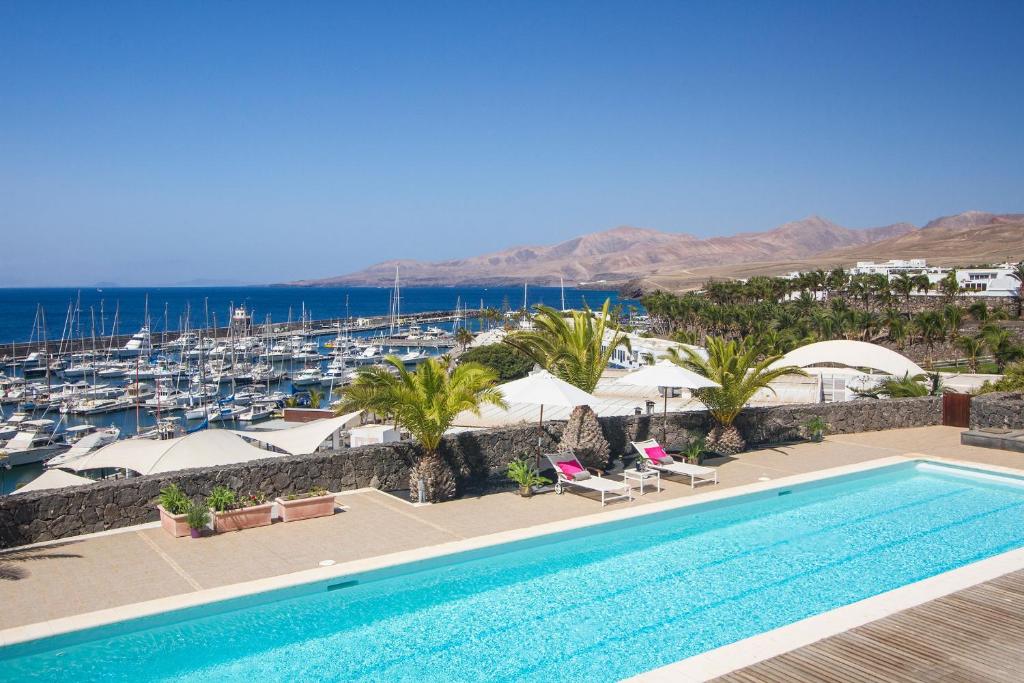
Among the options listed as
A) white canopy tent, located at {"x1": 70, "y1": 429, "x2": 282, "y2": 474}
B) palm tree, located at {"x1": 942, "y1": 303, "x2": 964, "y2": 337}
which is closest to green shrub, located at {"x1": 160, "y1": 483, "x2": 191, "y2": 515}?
white canopy tent, located at {"x1": 70, "y1": 429, "x2": 282, "y2": 474}

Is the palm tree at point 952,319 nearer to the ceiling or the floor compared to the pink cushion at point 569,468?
nearer to the ceiling

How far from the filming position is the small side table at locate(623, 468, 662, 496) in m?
13.8

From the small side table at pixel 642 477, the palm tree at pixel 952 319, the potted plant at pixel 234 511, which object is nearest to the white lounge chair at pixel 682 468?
the small side table at pixel 642 477

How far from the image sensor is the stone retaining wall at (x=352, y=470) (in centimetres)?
1039

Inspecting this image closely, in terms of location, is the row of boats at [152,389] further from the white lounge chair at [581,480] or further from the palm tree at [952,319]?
the palm tree at [952,319]

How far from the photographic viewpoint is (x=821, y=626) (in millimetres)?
7855

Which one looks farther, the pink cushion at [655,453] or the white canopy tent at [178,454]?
the pink cushion at [655,453]

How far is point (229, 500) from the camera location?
11.1 m

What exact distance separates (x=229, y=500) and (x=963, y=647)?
911 cm

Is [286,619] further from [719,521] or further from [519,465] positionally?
[719,521]

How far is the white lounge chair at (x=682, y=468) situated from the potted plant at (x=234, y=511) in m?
6.95

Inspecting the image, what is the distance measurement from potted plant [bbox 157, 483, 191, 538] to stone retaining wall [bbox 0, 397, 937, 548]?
9.4 inches

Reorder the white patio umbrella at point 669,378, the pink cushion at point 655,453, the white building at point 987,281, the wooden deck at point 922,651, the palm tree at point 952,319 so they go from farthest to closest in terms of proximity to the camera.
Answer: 1. the white building at point 987,281
2. the palm tree at point 952,319
3. the white patio umbrella at point 669,378
4. the pink cushion at point 655,453
5. the wooden deck at point 922,651

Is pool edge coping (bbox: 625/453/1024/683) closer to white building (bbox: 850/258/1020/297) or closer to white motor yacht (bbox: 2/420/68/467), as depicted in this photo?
white motor yacht (bbox: 2/420/68/467)
